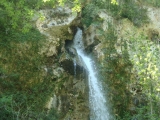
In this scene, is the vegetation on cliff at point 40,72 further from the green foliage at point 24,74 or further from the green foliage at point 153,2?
the green foliage at point 153,2

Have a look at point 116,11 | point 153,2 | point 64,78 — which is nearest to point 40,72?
point 64,78

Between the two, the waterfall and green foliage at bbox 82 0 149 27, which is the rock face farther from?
green foliage at bbox 82 0 149 27

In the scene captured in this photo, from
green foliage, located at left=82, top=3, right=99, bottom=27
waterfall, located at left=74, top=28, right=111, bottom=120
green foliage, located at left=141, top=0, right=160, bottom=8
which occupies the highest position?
green foliage, located at left=141, top=0, right=160, bottom=8

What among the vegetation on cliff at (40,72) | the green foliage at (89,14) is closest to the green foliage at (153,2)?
the green foliage at (89,14)

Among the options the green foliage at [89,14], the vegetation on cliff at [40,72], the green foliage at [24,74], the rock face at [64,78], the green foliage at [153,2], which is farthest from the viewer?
the green foliage at [153,2]

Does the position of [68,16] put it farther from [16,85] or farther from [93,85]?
[16,85]

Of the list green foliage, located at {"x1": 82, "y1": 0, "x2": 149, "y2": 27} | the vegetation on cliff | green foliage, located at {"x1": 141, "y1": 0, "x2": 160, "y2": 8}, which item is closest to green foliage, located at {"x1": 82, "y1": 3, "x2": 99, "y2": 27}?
green foliage, located at {"x1": 82, "y1": 0, "x2": 149, "y2": 27}

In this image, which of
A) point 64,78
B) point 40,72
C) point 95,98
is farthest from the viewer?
point 95,98

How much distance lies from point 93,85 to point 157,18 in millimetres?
6774

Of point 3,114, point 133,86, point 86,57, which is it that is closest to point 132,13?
point 86,57

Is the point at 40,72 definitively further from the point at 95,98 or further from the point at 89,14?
the point at 89,14

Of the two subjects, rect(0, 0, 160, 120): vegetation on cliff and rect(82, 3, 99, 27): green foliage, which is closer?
rect(0, 0, 160, 120): vegetation on cliff

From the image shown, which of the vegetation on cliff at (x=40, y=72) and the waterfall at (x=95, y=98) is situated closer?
the vegetation on cliff at (x=40, y=72)

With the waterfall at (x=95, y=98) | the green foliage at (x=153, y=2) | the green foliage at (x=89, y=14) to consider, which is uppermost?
the green foliage at (x=153, y=2)
